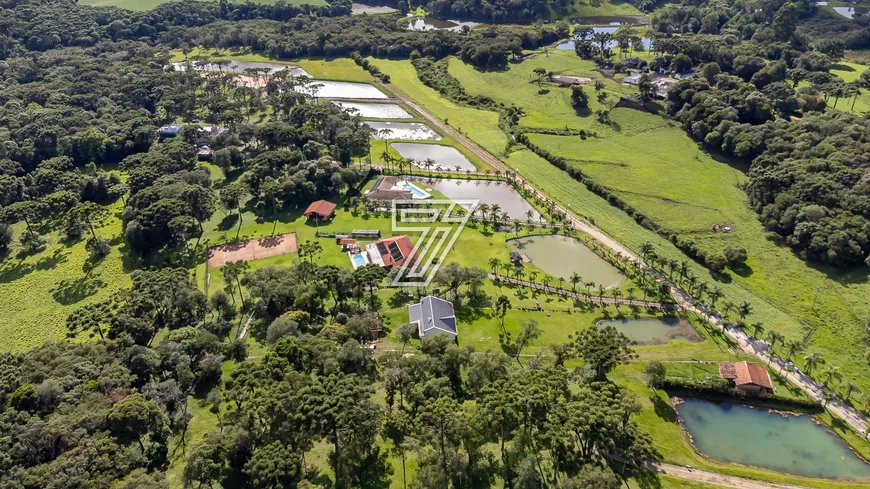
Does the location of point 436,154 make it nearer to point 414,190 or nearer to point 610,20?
point 414,190

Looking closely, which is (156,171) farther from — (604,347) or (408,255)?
(604,347)

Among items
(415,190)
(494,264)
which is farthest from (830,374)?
(415,190)

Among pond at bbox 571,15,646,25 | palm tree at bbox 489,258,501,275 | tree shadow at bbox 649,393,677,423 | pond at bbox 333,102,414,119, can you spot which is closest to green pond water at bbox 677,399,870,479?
tree shadow at bbox 649,393,677,423

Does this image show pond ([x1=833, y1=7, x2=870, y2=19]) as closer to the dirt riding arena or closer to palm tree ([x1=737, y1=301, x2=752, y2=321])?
palm tree ([x1=737, y1=301, x2=752, y2=321])

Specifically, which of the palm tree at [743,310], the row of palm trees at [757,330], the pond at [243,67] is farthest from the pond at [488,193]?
the pond at [243,67]

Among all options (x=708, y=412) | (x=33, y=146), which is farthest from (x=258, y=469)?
(x=33, y=146)

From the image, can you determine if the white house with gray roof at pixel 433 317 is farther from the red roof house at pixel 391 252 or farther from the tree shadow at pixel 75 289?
the tree shadow at pixel 75 289

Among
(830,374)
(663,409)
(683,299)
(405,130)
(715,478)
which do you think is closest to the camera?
(715,478)
